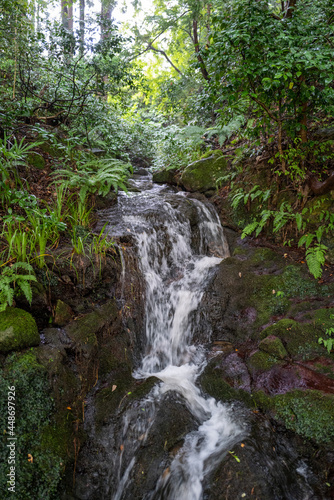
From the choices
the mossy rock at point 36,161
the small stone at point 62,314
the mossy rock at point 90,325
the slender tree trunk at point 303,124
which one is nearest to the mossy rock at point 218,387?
the mossy rock at point 90,325

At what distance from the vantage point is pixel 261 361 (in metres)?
3.88

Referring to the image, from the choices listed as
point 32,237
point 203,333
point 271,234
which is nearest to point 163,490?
point 203,333

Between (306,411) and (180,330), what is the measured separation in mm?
2141

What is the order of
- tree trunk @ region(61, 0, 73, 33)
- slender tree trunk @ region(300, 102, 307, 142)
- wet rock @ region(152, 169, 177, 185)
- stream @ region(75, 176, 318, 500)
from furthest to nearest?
wet rock @ region(152, 169, 177, 185), tree trunk @ region(61, 0, 73, 33), slender tree trunk @ region(300, 102, 307, 142), stream @ region(75, 176, 318, 500)

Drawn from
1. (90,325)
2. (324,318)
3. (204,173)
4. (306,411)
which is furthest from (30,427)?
(204,173)

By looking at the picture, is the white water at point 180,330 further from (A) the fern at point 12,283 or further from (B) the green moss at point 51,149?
(B) the green moss at point 51,149

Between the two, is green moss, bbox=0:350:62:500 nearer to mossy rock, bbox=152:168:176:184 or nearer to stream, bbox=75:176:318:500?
stream, bbox=75:176:318:500

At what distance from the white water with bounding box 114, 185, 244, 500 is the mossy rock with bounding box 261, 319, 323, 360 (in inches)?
45.4

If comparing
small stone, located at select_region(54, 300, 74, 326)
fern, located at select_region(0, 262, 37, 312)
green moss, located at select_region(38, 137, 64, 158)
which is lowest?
small stone, located at select_region(54, 300, 74, 326)

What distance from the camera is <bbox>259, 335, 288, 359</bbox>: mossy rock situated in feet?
12.5

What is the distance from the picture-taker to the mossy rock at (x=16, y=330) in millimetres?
3094

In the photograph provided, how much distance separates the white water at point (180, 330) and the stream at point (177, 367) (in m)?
0.01

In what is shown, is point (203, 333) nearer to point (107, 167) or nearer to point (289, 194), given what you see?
point (289, 194)

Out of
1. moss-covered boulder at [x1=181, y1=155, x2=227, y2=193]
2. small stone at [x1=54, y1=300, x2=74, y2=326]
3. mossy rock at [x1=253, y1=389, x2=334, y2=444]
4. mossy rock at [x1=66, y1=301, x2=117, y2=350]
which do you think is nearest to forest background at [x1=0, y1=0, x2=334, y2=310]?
moss-covered boulder at [x1=181, y1=155, x2=227, y2=193]
